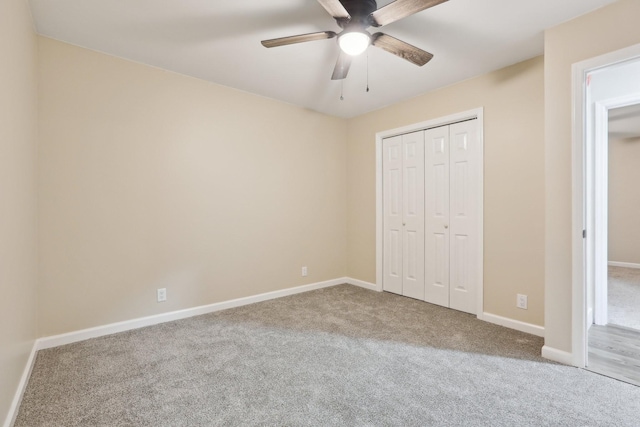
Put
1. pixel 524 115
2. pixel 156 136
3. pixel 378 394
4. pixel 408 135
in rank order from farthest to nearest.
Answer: pixel 408 135 → pixel 156 136 → pixel 524 115 → pixel 378 394

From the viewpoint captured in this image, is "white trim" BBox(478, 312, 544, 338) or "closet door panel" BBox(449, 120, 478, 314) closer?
"white trim" BBox(478, 312, 544, 338)

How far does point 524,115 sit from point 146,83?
11.6ft

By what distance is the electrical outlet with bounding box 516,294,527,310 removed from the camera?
2732mm

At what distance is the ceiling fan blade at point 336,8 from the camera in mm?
1628

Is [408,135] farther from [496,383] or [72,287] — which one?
[72,287]

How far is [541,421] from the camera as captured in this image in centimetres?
155

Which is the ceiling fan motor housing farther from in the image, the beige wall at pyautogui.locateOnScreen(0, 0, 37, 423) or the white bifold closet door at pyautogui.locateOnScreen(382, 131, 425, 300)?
the white bifold closet door at pyautogui.locateOnScreen(382, 131, 425, 300)

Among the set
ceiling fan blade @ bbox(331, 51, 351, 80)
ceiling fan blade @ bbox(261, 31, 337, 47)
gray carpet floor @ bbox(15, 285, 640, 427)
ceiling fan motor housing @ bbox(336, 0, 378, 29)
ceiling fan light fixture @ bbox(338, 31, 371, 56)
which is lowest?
gray carpet floor @ bbox(15, 285, 640, 427)

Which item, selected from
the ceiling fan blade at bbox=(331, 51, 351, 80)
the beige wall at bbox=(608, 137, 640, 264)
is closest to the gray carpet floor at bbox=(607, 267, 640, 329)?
the beige wall at bbox=(608, 137, 640, 264)

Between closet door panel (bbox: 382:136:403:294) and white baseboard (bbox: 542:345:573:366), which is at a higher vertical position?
closet door panel (bbox: 382:136:403:294)

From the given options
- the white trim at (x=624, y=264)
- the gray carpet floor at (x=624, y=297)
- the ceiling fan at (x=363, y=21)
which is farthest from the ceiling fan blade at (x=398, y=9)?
the white trim at (x=624, y=264)

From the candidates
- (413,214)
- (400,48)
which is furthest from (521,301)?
(400,48)

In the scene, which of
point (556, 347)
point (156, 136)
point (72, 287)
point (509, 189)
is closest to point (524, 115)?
point (509, 189)

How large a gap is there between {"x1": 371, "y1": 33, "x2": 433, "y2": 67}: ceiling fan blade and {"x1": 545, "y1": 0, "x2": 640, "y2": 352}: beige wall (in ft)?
3.17
